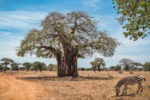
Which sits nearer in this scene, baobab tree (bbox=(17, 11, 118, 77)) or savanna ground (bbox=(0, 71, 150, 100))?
savanna ground (bbox=(0, 71, 150, 100))

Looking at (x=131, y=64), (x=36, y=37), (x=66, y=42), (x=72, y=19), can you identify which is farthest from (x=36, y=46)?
(x=131, y=64)

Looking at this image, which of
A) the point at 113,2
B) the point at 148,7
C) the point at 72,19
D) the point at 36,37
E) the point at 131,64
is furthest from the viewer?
the point at 131,64

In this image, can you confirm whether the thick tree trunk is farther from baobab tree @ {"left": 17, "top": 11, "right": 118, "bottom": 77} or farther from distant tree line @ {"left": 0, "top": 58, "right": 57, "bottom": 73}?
distant tree line @ {"left": 0, "top": 58, "right": 57, "bottom": 73}

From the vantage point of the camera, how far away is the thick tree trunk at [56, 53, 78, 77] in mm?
30609

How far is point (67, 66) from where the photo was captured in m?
30.7

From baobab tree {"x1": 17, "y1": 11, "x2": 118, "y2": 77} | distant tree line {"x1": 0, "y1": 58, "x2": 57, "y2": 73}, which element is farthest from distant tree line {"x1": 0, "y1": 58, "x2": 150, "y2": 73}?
baobab tree {"x1": 17, "y1": 11, "x2": 118, "y2": 77}

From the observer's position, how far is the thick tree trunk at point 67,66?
100ft

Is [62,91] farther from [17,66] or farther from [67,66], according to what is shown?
[17,66]

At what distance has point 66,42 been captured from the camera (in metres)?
28.3

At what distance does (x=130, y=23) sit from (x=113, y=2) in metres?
2.62

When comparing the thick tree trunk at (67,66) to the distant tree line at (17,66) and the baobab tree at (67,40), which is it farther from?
the distant tree line at (17,66)

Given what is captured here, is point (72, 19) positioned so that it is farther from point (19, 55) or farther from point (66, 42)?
point (19, 55)

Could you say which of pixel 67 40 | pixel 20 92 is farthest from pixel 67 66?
pixel 20 92

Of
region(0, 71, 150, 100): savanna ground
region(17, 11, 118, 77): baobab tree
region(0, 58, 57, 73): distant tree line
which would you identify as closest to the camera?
region(0, 71, 150, 100): savanna ground
